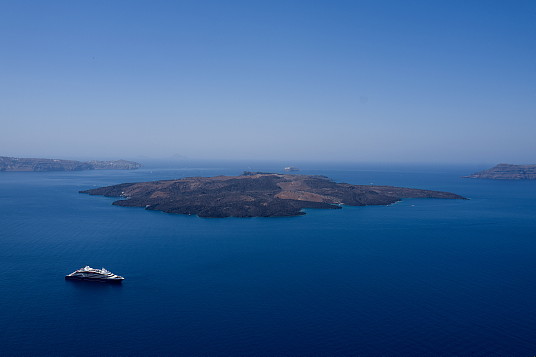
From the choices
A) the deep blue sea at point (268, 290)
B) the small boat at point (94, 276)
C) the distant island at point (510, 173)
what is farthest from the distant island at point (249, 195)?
the distant island at point (510, 173)

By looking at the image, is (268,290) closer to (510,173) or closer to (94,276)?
(94,276)

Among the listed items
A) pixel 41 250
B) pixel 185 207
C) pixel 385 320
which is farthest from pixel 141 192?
pixel 385 320

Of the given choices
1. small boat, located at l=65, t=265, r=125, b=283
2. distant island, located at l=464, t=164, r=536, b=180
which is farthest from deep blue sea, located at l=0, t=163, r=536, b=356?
distant island, located at l=464, t=164, r=536, b=180

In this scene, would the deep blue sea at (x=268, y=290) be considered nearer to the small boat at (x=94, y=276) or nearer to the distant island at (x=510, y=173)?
the small boat at (x=94, y=276)

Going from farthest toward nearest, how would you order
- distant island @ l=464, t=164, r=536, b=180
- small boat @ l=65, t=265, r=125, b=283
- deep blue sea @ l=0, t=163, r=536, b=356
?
distant island @ l=464, t=164, r=536, b=180 < small boat @ l=65, t=265, r=125, b=283 < deep blue sea @ l=0, t=163, r=536, b=356

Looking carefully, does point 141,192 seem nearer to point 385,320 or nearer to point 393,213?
point 393,213

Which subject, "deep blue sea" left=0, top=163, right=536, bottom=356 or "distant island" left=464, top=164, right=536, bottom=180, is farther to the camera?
"distant island" left=464, top=164, right=536, bottom=180

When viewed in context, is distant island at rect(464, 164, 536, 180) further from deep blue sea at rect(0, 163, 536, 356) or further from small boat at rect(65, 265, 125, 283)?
small boat at rect(65, 265, 125, 283)
